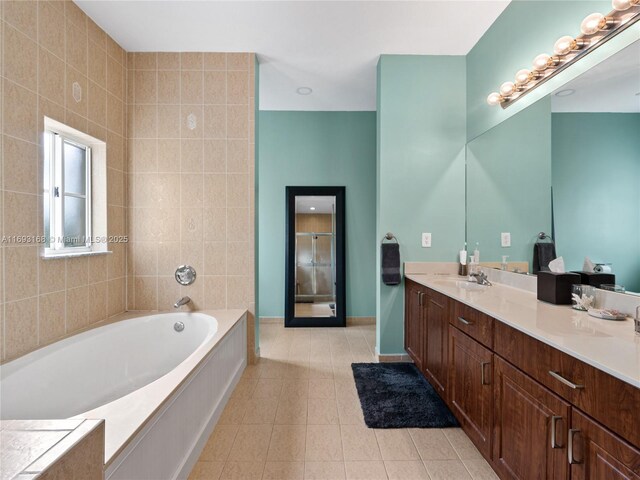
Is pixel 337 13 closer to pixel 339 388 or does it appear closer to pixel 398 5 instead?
pixel 398 5

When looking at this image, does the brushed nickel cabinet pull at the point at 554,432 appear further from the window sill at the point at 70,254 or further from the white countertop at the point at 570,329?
the window sill at the point at 70,254

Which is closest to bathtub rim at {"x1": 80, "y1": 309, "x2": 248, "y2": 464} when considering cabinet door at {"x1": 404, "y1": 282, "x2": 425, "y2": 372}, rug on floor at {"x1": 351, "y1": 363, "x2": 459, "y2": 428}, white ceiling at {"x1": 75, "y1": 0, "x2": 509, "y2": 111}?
rug on floor at {"x1": 351, "y1": 363, "x2": 459, "y2": 428}

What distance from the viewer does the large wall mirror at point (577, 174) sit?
1364 millimetres

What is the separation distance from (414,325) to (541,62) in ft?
6.44

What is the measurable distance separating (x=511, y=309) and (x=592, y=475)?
0.70 m

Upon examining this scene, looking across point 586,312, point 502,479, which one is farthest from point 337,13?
point 502,479

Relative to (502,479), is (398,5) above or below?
above

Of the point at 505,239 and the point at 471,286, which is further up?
the point at 505,239

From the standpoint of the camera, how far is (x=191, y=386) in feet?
5.09

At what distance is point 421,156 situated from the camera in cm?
276

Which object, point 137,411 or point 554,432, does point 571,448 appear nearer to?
point 554,432

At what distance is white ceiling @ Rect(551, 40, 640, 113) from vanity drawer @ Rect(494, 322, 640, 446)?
44.3 inches

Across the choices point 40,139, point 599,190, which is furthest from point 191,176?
point 599,190

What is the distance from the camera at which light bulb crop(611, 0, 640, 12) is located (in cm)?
129
